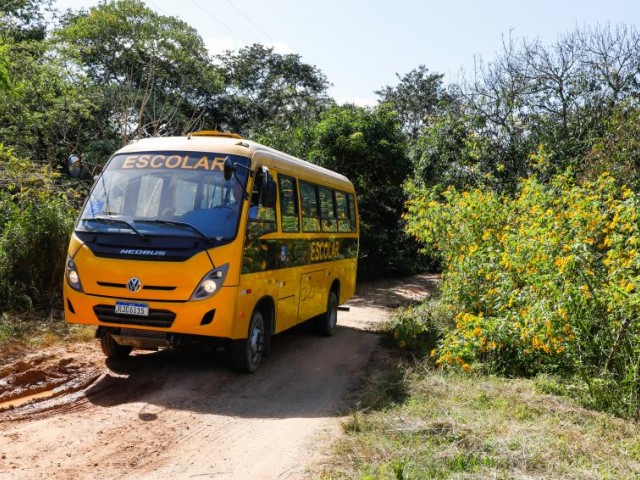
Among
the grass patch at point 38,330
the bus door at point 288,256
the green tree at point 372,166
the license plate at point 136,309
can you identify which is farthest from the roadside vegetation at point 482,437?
the green tree at point 372,166

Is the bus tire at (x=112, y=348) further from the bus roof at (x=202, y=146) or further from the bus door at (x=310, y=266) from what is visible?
the bus door at (x=310, y=266)

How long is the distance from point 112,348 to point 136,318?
1249mm

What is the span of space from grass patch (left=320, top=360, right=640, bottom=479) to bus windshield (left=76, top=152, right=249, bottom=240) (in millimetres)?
2687

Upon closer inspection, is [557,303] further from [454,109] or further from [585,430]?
[454,109]

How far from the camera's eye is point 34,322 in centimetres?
973

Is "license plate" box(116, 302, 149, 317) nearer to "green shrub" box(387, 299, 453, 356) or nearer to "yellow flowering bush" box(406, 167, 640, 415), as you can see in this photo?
"yellow flowering bush" box(406, 167, 640, 415)

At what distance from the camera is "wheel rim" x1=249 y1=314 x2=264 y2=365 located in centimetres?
794

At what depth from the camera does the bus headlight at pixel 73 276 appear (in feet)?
23.8

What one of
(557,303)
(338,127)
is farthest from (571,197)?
(338,127)

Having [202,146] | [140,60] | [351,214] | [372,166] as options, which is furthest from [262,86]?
[202,146]

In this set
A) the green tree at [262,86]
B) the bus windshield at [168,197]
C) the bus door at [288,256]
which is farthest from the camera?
the green tree at [262,86]

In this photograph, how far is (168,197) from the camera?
741cm

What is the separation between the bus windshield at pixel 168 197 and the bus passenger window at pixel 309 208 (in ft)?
6.86

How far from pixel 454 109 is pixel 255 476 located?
18.3 m
